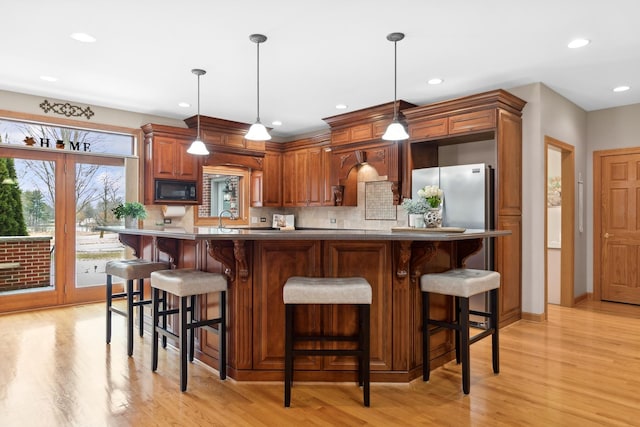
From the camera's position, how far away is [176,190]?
5.81 metres

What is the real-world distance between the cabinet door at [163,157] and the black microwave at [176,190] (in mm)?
103

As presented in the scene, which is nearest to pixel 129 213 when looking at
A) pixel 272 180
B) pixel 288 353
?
pixel 288 353

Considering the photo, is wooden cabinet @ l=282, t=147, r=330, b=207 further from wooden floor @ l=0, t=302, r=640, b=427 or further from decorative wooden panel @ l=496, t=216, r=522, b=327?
wooden floor @ l=0, t=302, r=640, b=427

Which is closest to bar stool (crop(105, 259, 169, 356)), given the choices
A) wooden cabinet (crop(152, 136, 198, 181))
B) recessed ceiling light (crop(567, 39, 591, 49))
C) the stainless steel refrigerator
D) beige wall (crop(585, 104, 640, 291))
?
wooden cabinet (crop(152, 136, 198, 181))

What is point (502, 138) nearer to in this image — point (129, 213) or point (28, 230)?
point (129, 213)

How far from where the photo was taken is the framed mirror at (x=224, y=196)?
659 cm

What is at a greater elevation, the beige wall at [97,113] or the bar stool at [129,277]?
the beige wall at [97,113]

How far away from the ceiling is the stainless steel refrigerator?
3.38ft

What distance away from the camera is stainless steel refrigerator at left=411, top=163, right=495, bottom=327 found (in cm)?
426

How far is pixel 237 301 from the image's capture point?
2.86 metres

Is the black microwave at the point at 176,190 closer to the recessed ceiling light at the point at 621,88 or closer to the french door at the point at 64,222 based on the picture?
the french door at the point at 64,222

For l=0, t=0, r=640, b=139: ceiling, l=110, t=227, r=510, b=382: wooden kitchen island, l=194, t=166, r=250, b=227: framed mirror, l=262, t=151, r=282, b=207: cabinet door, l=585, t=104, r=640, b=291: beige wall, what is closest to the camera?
l=110, t=227, r=510, b=382: wooden kitchen island

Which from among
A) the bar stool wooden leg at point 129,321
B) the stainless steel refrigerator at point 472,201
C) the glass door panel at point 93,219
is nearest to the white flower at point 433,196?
the stainless steel refrigerator at point 472,201

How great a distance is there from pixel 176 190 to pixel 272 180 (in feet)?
6.04
